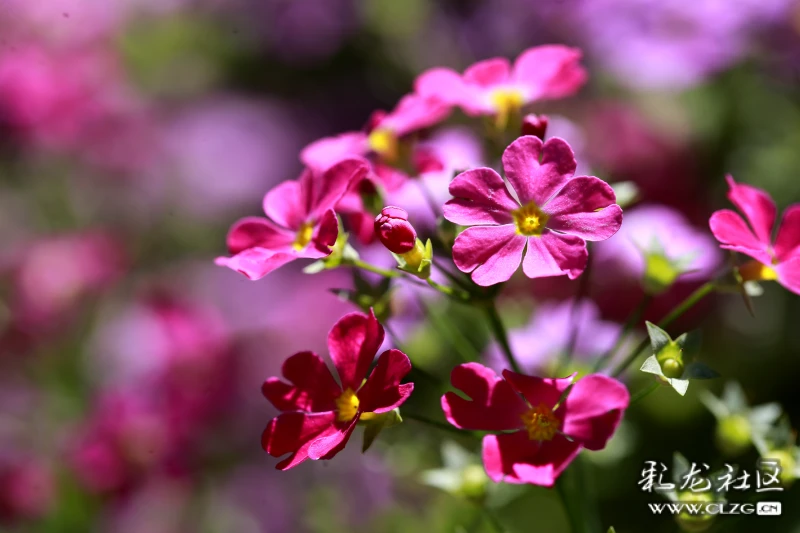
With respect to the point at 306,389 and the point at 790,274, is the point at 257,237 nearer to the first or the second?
the point at 306,389

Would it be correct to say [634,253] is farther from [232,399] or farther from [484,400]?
[232,399]

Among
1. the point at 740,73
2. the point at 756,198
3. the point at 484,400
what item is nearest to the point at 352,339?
the point at 484,400

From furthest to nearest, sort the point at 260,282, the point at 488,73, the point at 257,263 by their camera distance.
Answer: the point at 260,282 → the point at 488,73 → the point at 257,263

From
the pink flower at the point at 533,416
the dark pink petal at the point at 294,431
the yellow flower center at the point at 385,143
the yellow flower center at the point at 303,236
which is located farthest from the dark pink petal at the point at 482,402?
the yellow flower center at the point at 385,143

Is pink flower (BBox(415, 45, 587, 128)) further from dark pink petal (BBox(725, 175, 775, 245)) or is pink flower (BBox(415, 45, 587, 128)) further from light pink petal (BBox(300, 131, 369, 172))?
dark pink petal (BBox(725, 175, 775, 245))

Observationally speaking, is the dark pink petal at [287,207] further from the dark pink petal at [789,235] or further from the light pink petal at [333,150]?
the dark pink petal at [789,235]

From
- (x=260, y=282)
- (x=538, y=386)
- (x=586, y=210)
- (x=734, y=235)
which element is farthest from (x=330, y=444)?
(x=260, y=282)
